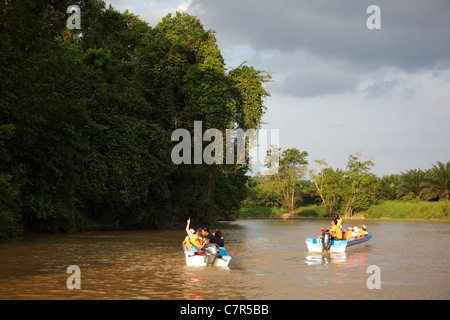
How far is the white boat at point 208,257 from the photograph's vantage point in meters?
16.9

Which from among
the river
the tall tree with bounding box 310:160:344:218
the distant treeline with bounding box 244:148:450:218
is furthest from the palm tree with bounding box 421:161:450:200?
the river

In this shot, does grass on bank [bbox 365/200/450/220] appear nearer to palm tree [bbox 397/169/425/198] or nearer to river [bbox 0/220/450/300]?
palm tree [bbox 397/169/425/198]

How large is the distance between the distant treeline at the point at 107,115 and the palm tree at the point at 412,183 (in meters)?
27.5

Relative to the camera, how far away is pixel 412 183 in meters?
67.4

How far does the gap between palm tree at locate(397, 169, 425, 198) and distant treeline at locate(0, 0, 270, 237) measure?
27.5 meters

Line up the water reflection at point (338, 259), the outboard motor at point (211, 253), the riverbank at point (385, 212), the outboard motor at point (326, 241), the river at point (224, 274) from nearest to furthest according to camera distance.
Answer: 1. the river at point (224, 274)
2. the outboard motor at point (211, 253)
3. the water reflection at point (338, 259)
4. the outboard motor at point (326, 241)
5. the riverbank at point (385, 212)

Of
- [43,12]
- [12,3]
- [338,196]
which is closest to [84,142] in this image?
[43,12]

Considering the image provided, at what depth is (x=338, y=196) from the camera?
7119 cm

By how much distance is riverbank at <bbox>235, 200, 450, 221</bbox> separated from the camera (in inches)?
2344

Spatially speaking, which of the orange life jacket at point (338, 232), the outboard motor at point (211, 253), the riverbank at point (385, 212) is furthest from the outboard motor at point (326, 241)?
the riverbank at point (385, 212)

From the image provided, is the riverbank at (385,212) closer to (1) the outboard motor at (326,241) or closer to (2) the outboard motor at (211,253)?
(1) the outboard motor at (326,241)

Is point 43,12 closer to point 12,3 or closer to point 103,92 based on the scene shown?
point 12,3

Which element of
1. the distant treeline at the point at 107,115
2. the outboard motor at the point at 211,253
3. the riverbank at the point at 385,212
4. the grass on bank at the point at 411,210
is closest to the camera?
the outboard motor at the point at 211,253

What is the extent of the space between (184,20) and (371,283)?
121ft
